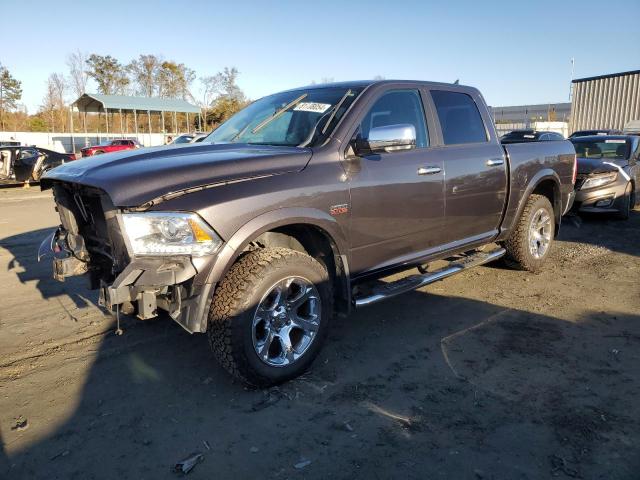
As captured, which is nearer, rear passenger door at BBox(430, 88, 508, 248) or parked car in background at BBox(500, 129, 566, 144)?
rear passenger door at BBox(430, 88, 508, 248)

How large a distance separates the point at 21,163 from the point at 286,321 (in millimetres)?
15957

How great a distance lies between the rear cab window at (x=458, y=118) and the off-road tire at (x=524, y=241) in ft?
3.65

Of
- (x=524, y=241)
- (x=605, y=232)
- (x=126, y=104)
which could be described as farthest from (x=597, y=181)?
(x=126, y=104)

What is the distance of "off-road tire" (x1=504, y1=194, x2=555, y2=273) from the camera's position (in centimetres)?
552

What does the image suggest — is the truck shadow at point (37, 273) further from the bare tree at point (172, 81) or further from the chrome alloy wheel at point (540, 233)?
the bare tree at point (172, 81)

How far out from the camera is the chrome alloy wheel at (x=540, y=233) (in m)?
5.75

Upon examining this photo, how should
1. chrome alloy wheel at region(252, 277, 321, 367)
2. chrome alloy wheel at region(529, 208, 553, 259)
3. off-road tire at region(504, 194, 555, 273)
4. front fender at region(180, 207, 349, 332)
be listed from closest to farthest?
1. front fender at region(180, 207, 349, 332)
2. chrome alloy wheel at region(252, 277, 321, 367)
3. off-road tire at region(504, 194, 555, 273)
4. chrome alloy wheel at region(529, 208, 553, 259)

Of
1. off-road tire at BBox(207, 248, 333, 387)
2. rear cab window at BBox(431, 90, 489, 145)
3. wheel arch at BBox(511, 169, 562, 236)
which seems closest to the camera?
off-road tire at BBox(207, 248, 333, 387)

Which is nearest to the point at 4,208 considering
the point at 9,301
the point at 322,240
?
the point at 9,301

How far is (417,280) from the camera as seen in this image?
415 cm

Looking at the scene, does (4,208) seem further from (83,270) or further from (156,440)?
(156,440)

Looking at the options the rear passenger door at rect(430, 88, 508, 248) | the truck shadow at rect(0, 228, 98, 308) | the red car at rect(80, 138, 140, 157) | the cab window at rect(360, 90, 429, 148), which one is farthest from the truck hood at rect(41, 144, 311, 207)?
the red car at rect(80, 138, 140, 157)

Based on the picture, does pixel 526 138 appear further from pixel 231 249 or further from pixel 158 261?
pixel 158 261

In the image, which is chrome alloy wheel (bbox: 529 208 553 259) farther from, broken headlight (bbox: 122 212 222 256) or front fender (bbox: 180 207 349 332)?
broken headlight (bbox: 122 212 222 256)
